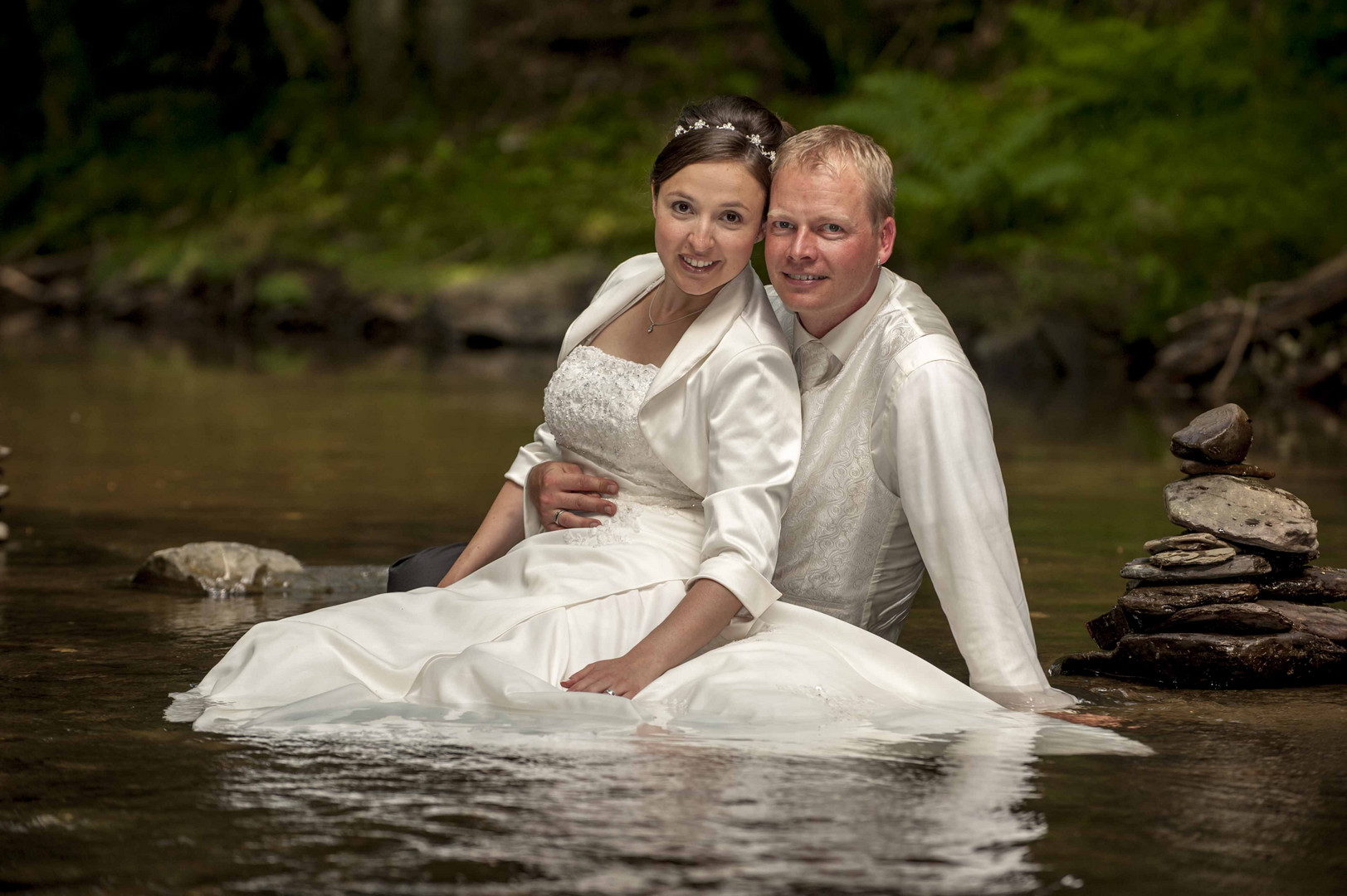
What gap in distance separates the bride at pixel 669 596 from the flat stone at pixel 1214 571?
888mm

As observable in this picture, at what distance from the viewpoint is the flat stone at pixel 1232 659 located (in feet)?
13.8

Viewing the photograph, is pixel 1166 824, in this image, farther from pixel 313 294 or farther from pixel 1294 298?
pixel 313 294

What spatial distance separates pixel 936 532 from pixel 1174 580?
0.89 metres

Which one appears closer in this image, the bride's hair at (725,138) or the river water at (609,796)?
the river water at (609,796)

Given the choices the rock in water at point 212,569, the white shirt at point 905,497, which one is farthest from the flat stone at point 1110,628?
the rock in water at point 212,569

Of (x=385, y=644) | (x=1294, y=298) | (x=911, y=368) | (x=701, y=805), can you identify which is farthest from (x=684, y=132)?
(x=1294, y=298)

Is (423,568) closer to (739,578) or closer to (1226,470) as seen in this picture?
(739,578)

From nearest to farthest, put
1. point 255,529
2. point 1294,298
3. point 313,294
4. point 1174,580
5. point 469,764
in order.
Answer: point 469,764 < point 1174,580 < point 255,529 < point 1294,298 < point 313,294

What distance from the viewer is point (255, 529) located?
687cm

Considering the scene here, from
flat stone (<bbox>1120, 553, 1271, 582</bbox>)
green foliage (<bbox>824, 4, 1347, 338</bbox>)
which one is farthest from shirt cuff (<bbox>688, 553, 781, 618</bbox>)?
green foliage (<bbox>824, 4, 1347, 338</bbox>)

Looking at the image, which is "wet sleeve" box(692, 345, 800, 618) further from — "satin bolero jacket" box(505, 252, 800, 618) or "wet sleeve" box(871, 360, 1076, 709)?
"wet sleeve" box(871, 360, 1076, 709)

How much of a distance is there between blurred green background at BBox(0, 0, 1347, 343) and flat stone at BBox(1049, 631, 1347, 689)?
11.0 m

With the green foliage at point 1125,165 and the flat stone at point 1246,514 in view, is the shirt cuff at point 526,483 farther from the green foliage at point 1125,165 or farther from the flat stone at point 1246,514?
the green foliage at point 1125,165

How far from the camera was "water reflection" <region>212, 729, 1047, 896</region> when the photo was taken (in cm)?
253
